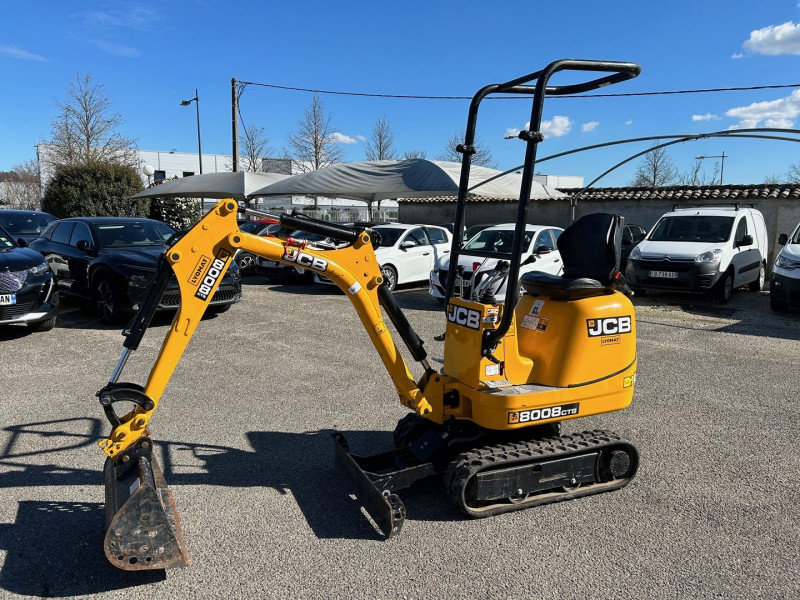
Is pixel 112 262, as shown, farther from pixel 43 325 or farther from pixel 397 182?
pixel 397 182

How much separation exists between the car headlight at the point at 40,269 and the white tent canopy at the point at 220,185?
1262 cm

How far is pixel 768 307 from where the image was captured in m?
12.2

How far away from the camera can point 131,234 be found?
34.5 feet

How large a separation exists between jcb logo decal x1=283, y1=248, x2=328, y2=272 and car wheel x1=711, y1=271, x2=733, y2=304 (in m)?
11.1

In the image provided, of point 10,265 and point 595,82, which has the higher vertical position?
point 595,82

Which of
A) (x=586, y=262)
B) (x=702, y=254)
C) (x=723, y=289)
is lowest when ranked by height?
(x=723, y=289)

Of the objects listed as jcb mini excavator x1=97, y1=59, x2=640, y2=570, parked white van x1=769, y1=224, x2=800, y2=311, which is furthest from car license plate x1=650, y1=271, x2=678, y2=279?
jcb mini excavator x1=97, y1=59, x2=640, y2=570

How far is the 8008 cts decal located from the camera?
3740 millimetres

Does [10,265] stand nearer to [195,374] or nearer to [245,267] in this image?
[195,374]

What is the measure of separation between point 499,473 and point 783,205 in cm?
1763

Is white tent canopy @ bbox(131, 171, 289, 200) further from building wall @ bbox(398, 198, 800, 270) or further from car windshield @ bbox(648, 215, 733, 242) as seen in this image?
car windshield @ bbox(648, 215, 733, 242)

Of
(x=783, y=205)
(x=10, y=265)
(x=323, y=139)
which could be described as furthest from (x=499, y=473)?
(x=323, y=139)

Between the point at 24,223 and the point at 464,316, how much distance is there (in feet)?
47.5

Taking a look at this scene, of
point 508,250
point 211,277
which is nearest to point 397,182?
point 508,250
